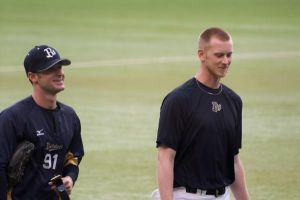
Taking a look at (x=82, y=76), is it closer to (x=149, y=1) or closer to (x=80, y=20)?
(x=80, y=20)

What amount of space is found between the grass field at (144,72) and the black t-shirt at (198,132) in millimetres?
3539

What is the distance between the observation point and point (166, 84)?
16.4m

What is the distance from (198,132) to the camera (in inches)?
241

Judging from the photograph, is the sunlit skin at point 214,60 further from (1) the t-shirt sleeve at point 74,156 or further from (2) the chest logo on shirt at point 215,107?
(1) the t-shirt sleeve at point 74,156

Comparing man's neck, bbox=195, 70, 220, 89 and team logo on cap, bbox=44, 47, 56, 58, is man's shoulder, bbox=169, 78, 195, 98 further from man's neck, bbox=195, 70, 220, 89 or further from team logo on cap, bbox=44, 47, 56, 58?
team logo on cap, bbox=44, 47, 56, 58

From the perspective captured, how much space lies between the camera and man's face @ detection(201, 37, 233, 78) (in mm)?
6098

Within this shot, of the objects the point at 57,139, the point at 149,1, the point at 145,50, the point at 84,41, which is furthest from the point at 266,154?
the point at 149,1

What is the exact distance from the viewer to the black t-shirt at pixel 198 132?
6082 mm

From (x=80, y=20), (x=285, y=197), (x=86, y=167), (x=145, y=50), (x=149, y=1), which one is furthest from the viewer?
(x=149, y=1)

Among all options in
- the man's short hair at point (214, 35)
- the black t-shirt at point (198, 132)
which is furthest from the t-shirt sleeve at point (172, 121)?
the man's short hair at point (214, 35)

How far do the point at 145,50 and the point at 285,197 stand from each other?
34.5 ft

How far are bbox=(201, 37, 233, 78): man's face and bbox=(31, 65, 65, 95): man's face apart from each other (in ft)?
3.08

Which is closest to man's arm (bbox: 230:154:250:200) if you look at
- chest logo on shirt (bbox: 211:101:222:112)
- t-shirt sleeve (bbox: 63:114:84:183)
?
chest logo on shirt (bbox: 211:101:222:112)

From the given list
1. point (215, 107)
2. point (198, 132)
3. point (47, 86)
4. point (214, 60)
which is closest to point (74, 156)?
point (47, 86)
